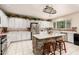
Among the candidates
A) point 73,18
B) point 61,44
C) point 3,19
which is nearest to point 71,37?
point 61,44

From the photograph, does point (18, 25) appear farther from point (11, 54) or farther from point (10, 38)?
point (11, 54)

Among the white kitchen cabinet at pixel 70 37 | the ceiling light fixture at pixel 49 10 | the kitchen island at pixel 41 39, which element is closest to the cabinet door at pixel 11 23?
the kitchen island at pixel 41 39

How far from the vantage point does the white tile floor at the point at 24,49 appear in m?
1.58

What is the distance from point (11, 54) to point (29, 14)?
0.79m

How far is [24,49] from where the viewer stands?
1.59 m

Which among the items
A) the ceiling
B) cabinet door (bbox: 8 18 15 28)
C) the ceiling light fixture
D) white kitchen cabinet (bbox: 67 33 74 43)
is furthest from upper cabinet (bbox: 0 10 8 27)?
white kitchen cabinet (bbox: 67 33 74 43)

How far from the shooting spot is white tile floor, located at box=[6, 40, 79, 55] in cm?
158

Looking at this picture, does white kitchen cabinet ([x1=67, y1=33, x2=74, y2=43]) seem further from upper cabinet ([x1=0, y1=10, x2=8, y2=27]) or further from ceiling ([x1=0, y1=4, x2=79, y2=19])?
upper cabinet ([x1=0, y1=10, x2=8, y2=27])

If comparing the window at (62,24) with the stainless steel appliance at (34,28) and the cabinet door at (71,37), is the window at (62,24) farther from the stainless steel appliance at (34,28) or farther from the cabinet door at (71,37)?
the stainless steel appliance at (34,28)

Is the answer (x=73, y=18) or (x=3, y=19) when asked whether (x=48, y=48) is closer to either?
(x=73, y=18)

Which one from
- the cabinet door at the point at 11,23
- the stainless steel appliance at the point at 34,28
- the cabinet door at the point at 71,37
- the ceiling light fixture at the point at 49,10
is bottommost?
the cabinet door at the point at 71,37

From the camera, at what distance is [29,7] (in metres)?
1.61

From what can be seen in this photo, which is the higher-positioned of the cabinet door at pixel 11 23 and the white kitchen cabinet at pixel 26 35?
the cabinet door at pixel 11 23

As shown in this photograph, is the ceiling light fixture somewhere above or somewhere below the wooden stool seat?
above
